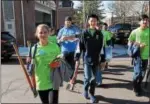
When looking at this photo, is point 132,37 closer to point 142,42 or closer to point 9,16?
point 142,42

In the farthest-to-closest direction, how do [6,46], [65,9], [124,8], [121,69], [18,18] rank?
[65,9]
[124,8]
[18,18]
[6,46]
[121,69]

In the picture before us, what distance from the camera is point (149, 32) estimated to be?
7328 mm

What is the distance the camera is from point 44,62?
4891 millimetres

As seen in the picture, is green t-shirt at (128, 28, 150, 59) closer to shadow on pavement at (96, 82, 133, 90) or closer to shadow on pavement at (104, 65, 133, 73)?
shadow on pavement at (96, 82, 133, 90)

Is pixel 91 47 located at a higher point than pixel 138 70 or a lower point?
higher

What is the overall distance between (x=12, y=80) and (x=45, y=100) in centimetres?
497

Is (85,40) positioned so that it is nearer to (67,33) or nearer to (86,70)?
(86,70)

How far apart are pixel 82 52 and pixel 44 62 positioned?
2.02 m

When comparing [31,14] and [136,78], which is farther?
[31,14]

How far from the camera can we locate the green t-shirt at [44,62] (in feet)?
16.0

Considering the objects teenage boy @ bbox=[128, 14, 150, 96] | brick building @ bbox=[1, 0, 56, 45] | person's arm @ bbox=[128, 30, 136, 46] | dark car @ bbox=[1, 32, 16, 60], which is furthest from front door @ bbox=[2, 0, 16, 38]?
teenage boy @ bbox=[128, 14, 150, 96]

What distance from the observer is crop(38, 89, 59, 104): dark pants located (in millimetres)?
4898

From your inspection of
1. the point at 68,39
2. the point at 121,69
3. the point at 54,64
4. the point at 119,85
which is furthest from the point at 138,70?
the point at 121,69

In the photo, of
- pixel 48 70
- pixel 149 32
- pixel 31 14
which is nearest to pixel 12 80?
pixel 149 32
